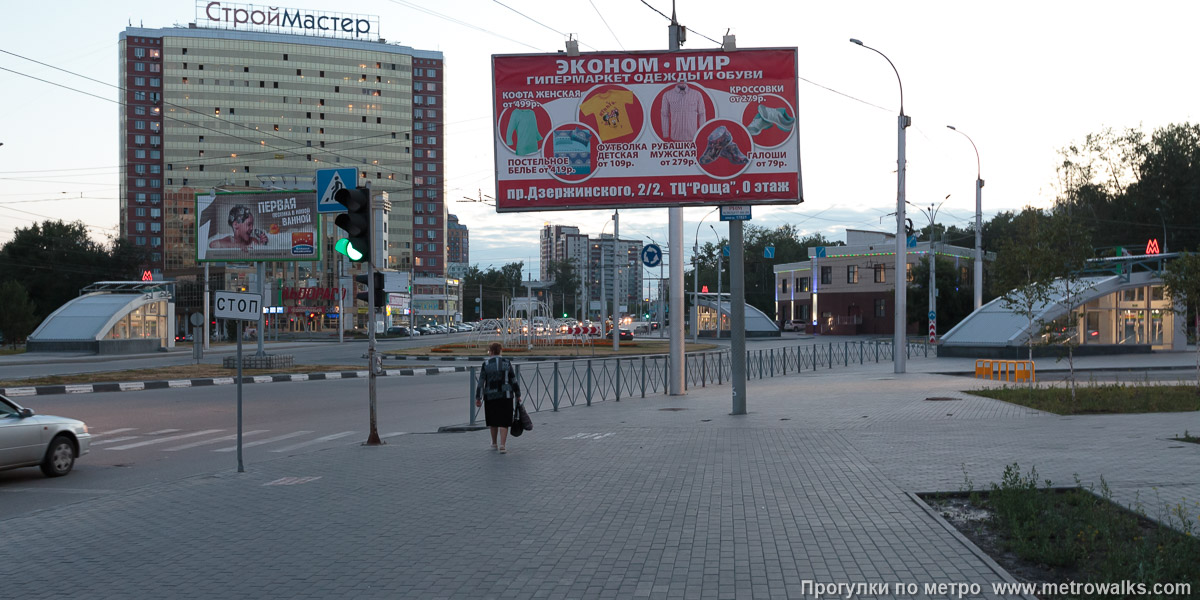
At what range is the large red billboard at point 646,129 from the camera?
16.7m

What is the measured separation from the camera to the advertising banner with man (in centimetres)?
3556

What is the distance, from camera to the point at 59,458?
36.6 feet

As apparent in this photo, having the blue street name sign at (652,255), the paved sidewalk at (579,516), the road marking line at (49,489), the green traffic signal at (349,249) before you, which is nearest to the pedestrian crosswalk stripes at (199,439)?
the paved sidewalk at (579,516)

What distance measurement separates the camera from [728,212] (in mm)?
17016

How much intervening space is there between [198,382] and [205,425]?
11674 millimetres

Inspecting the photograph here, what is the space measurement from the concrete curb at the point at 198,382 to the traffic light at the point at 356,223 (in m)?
7.88

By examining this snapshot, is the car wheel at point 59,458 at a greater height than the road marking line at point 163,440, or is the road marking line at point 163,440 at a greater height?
the car wheel at point 59,458

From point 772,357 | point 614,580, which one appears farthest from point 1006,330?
point 614,580

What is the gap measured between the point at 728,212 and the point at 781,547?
11.3 metres

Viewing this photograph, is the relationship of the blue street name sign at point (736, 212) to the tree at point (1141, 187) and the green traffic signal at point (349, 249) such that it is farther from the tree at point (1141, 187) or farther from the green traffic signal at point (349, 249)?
the tree at point (1141, 187)

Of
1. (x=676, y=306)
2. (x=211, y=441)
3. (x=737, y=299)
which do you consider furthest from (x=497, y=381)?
(x=676, y=306)

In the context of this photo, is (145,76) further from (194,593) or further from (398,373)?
(194,593)

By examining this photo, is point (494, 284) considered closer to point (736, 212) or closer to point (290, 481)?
point (736, 212)

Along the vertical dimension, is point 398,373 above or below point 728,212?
below
